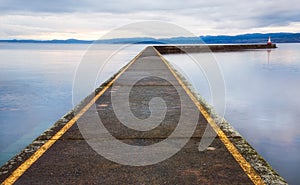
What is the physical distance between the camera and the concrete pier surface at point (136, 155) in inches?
159

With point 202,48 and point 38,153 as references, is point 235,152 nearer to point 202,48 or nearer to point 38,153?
point 38,153

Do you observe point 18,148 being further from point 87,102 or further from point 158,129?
point 158,129

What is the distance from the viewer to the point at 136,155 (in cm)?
481

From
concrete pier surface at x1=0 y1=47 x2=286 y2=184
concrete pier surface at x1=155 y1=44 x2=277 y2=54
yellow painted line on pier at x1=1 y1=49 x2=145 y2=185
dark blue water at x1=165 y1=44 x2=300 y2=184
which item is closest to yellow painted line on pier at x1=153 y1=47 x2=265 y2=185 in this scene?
concrete pier surface at x1=0 y1=47 x2=286 y2=184

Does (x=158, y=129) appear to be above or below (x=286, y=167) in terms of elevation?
above

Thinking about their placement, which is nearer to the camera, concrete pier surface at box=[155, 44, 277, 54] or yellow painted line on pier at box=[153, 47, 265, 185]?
yellow painted line on pier at box=[153, 47, 265, 185]

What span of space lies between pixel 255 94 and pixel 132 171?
47.8 ft

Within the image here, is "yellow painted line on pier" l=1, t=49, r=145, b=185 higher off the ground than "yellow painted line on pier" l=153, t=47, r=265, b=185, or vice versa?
"yellow painted line on pier" l=1, t=49, r=145, b=185

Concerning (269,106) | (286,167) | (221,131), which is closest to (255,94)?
(269,106)

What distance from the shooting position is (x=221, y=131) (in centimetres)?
593

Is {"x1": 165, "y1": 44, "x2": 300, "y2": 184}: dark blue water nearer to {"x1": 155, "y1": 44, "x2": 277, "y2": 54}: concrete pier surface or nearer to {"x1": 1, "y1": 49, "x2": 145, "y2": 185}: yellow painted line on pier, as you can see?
{"x1": 1, "y1": 49, "x2": 145, "y2": 185}: yellow painted line on pier

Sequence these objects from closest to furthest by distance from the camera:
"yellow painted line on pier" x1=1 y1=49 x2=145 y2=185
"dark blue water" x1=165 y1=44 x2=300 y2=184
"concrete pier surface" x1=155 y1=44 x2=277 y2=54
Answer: "yellow painted line on pier" x1=1 y1=49 x2=145 y2=185
"dark blue water" x1=165 y1=44 x2=300 y2=184
"concrete pier surface" x1=155 y1=44 x2=277 y2=54

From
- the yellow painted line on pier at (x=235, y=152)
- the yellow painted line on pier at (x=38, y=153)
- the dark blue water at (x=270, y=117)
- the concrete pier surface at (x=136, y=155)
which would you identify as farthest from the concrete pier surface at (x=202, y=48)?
the concrete pier surface at (x=136, y=155)

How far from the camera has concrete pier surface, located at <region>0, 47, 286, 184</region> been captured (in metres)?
4.03
